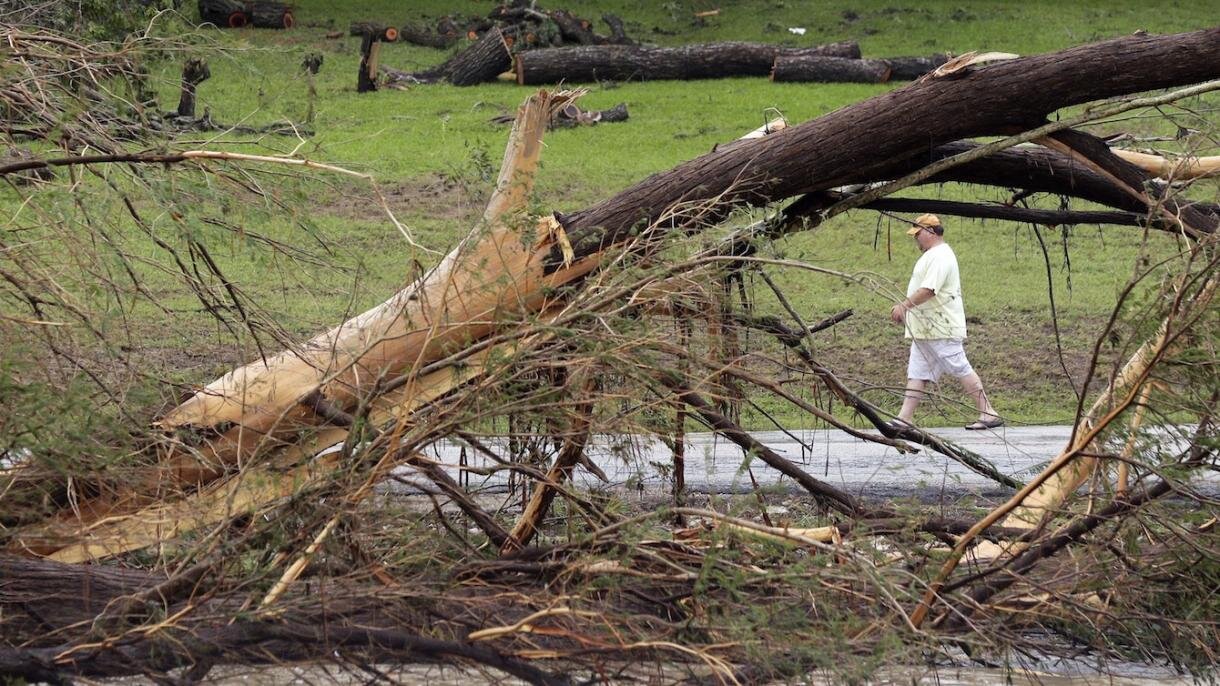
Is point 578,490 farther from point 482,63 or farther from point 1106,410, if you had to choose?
point 482,63

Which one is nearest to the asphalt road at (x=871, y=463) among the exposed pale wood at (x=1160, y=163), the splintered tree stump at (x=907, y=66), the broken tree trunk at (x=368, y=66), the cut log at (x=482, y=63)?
the exposed pale wood at (x=1160, y=163)

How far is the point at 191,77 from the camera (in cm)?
635

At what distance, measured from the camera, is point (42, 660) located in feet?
14.3

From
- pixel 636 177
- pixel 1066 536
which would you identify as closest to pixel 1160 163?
pixel 1066 536

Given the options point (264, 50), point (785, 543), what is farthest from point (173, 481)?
point (785, 543)

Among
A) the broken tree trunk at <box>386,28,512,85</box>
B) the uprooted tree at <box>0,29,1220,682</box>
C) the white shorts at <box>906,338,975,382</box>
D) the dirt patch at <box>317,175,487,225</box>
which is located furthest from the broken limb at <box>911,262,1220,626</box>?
the broken tree trunk at <box>386,28,512,85</box>

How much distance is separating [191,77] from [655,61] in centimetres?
1666

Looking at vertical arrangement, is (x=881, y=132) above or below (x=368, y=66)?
above

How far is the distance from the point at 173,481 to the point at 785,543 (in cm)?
220

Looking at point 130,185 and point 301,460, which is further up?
point 130,185

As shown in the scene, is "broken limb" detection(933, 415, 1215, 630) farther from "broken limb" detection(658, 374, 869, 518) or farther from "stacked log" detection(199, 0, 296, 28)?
"stacked log" detection(199, 0, 296, 28)

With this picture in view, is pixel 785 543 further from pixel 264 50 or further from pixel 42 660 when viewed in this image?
pixel 264 50

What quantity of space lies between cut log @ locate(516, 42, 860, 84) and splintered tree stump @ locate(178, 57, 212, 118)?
588 inches

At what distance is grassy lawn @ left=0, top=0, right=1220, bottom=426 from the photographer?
19.3 ft
